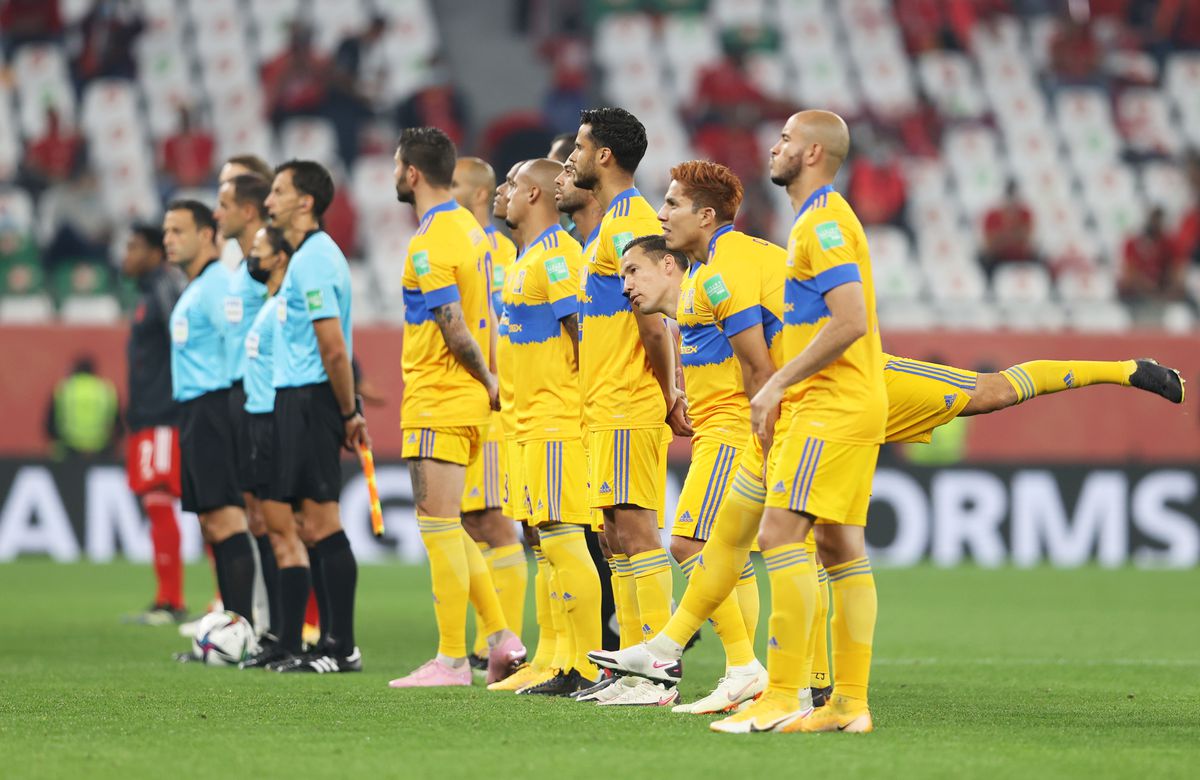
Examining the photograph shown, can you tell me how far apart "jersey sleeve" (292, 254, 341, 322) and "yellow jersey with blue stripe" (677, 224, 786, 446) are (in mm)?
2127

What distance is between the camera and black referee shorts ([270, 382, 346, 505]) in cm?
886

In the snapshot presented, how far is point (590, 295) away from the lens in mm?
7613

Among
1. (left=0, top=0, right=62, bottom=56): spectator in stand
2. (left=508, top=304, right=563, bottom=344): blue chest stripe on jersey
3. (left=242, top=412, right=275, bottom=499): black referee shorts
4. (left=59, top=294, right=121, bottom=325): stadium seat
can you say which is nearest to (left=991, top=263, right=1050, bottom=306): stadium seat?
(left=59, top=294, right=121, bottom=325): stadium seat

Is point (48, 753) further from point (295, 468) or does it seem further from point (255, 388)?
point (255, 388)

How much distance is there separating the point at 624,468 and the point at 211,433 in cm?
365

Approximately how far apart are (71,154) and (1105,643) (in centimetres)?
1338

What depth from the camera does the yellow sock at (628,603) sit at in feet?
25.1

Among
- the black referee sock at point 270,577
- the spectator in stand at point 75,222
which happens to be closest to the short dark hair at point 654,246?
the black referee sock at point 270,577

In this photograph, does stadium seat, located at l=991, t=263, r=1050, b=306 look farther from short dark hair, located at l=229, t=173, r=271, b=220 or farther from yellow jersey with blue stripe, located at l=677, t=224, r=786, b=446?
yellow jersey with blue stripe, located at l=677, t=224, r=786, b=446

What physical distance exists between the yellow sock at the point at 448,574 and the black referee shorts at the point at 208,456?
2.12 m

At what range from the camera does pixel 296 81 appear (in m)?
21.5

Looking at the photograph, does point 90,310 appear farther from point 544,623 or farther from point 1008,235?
point 1008,235

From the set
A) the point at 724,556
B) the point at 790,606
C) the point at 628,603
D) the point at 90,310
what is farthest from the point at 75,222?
the point at 790,606

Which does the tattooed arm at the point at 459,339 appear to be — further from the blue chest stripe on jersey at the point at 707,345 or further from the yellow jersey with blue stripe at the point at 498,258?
the blue chest stripe on jersey at the point at 707,345
